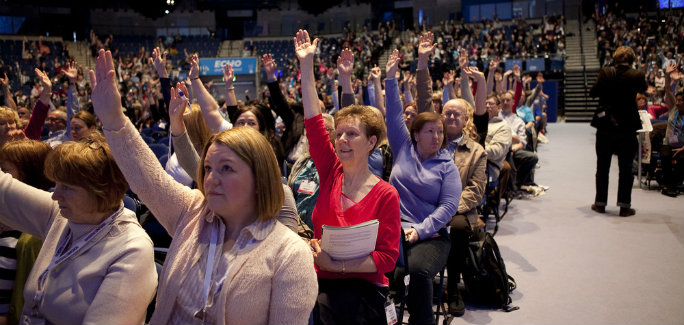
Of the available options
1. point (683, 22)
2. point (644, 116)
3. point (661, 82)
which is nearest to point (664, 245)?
point (644, 116)

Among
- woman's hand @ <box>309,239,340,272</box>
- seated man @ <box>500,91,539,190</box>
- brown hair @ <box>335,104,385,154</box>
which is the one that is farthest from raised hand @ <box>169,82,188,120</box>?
seated man @ <box>500,91,539,190</box>

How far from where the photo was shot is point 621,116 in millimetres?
5363

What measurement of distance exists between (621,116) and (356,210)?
4373 mm

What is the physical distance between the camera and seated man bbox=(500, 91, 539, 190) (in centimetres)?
648

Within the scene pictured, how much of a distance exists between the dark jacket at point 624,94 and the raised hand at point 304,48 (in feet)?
14.5

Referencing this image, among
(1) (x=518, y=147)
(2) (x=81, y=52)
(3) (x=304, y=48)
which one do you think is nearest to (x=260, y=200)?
(3) (x=304, y=48)

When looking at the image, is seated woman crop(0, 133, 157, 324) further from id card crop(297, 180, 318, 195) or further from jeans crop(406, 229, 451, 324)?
jeans crop(406, 229, 451, 324)

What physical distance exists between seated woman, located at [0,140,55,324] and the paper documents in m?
1.09

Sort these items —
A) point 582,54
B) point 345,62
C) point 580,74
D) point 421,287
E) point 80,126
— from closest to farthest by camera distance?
point 421,287
point 345,62
point 80,126
point 580,74
point 582,54

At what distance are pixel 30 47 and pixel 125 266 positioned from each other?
82.2 ft

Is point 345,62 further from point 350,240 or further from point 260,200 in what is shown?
point 260,200

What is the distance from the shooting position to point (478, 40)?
22.4 metres

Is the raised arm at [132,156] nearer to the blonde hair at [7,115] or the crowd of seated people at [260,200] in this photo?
the crowd of seated people at [260,200]

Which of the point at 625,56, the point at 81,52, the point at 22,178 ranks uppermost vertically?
the point at 81,52
